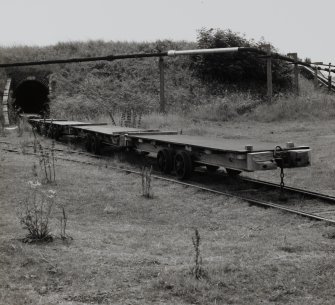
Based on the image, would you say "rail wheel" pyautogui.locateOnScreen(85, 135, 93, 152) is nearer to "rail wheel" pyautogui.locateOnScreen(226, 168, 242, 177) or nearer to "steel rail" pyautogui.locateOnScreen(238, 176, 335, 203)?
"rail wheel" pyautogui.locateOnScreen(226, 168, 242, 177)

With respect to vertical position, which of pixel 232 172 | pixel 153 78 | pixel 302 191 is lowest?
pixel 302 191

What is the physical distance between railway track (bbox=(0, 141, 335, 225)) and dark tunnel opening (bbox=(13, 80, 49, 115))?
712 inches

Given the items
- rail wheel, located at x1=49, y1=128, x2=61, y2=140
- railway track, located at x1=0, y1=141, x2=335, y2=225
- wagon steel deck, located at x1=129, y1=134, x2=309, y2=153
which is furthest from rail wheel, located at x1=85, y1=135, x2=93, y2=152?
rail wheel, located at x1=49, y1=128, x2=61, y2=140

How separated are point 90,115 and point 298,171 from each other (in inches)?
580

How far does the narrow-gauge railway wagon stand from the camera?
36.2ft

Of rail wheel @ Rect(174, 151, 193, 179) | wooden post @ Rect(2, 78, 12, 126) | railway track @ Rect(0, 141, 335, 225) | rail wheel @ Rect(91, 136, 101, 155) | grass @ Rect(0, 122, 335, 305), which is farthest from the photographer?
wooden post @ Rect(2, 78, 12, 126)

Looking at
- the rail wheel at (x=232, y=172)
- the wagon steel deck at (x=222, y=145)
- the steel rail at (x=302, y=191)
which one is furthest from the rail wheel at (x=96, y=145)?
the steel rail at (x=302, y=191)

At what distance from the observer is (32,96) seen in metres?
34.3

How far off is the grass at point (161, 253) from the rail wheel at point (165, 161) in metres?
1.57

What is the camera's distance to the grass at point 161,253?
18.0ft

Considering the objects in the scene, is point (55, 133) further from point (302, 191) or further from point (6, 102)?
point (302, 191)

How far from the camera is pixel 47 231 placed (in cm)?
719

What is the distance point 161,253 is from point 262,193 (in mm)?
5156

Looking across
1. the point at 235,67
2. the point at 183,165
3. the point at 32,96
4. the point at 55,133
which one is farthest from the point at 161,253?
the point at 32,96
